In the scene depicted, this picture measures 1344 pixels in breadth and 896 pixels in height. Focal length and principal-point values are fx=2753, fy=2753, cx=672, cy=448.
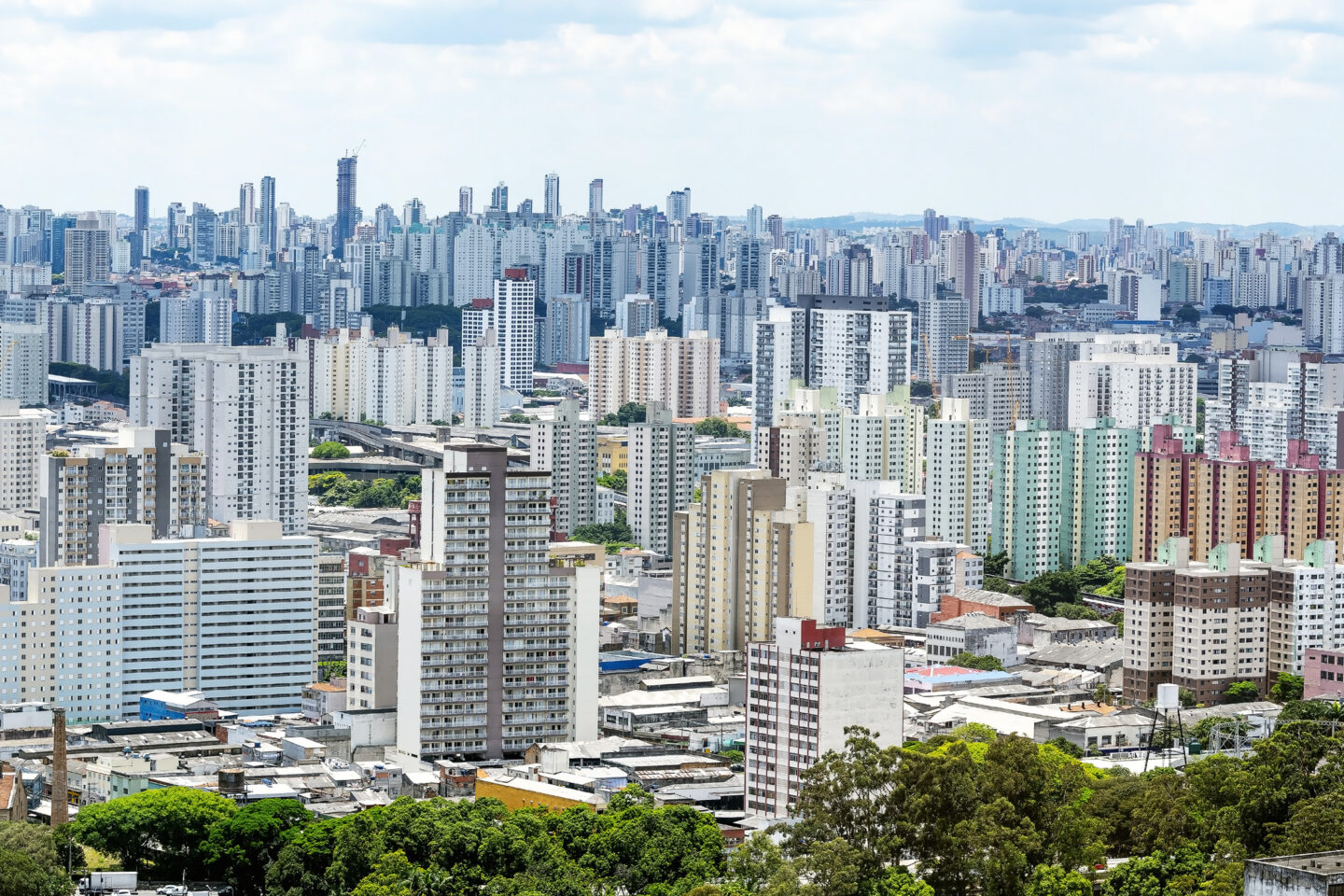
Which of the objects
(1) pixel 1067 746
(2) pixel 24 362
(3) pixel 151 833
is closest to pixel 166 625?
(3) pixel 151 833

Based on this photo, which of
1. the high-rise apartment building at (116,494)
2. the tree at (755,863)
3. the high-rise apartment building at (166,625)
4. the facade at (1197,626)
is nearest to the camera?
the tree at (755,863)

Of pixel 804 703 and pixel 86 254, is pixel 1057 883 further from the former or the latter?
pixel 86 254

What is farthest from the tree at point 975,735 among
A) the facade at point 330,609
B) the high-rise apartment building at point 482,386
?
the high-rise apartment building at point 482,386

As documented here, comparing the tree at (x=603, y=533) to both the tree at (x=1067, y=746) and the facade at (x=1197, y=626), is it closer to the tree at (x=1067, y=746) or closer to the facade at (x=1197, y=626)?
the facade at (x=1197, y=626)

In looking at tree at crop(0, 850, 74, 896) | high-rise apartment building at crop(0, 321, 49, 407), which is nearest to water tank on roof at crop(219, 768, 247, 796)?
tree at crop(0, 850, 74, 896)

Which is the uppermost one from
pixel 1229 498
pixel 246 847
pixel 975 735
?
pixel 1229 498
